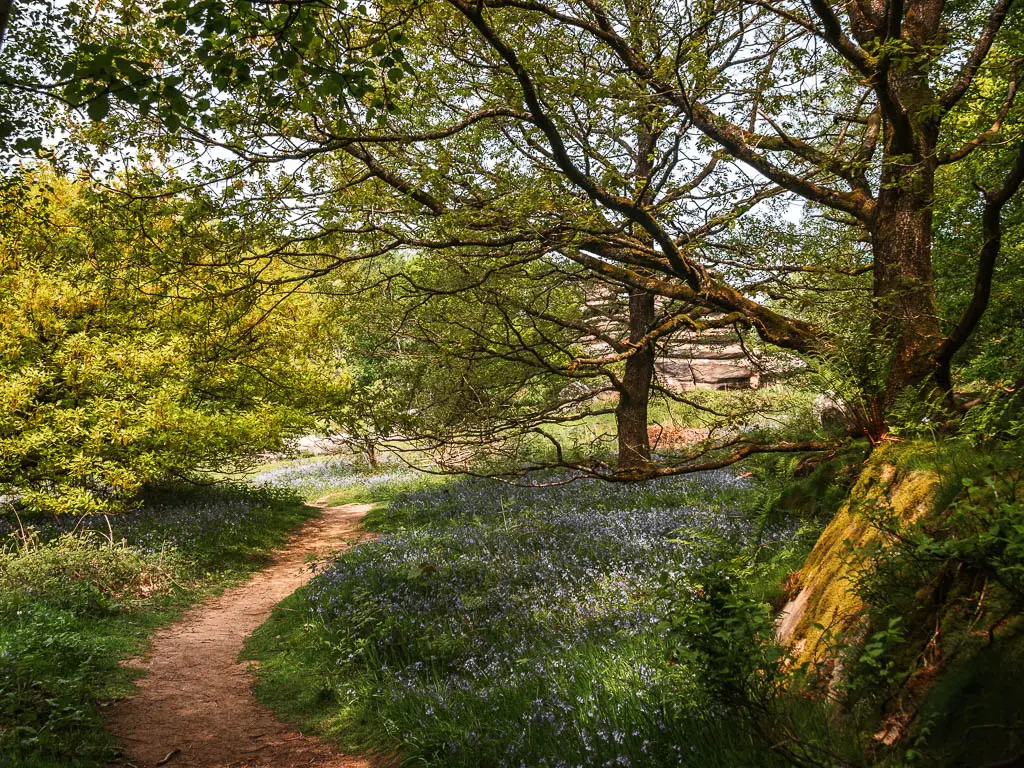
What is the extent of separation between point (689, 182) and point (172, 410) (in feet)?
31.4

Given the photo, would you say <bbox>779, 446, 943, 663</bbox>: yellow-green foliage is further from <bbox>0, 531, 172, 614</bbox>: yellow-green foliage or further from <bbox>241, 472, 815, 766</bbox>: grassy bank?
<bbox>0, 531, 172, 614</bbox>: yellow-green foliage

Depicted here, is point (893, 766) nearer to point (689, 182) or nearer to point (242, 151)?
point (242, 151)

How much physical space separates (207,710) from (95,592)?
3.84 metres

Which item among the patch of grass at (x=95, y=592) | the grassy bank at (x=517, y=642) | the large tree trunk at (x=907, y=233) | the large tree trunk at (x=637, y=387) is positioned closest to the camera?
the grassy bank at (x=517, y=642)

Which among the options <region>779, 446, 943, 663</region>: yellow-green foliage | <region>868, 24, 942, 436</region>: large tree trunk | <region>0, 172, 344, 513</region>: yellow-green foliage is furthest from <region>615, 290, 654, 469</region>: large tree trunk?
<region>779, 446, 943, 663</region>: yellow-green foliage

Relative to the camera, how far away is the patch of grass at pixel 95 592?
5.13 meters

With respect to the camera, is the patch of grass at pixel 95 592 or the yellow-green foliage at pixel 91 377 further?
the yellow-green foliage at pixel 91 377

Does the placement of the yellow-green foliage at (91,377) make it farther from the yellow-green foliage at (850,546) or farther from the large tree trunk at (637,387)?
the yellow-green foliage at (850,546)

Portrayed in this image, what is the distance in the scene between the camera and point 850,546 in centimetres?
320

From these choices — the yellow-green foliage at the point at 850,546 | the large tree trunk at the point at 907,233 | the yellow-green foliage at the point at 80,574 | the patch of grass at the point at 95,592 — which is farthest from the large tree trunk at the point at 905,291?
the yellow-green foliage at the point at 80,574

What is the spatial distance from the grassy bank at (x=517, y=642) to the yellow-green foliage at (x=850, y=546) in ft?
2.07

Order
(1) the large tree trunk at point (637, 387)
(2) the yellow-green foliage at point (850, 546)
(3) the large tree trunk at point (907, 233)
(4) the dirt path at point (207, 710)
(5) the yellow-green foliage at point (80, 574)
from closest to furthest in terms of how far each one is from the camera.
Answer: (2) the yellow-green foliage at point (850, 546) < (4) the dirt path at point (207, 710) < (3) the large tree trunk at point (907, 233) < (5) the yellow-green foliage at point (80, 574) < (1) the large tree trunk at point (637, 387)

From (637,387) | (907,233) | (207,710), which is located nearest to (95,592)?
(207,710)

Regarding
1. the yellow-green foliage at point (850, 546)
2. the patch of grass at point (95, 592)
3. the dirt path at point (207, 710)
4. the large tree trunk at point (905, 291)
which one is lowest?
the dirt path at point (207, 710)
